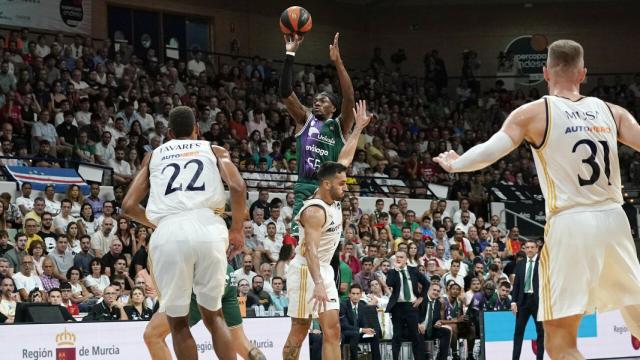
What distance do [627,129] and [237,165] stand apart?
1464cm

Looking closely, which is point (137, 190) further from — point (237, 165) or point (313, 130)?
point (237, 165)

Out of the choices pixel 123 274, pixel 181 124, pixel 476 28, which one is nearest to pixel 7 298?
pixel 123 274

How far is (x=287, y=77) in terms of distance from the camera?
32.3 ft

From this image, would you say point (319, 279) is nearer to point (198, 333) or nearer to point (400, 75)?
point (198, 333)

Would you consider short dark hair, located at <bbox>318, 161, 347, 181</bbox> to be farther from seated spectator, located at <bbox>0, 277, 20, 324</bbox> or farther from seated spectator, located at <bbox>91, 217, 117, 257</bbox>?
seated spectator, located at <bbox>91, 217, 117, 257</bbox>

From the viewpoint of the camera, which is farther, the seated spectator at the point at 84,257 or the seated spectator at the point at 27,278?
the seated spectator at the point at 84,257

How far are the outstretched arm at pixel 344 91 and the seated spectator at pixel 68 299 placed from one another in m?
5.93

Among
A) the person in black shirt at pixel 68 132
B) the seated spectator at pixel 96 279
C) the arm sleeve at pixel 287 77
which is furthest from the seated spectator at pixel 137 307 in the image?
the person in black shirt at pixel 68 132

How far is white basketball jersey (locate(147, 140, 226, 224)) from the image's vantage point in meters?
7.75

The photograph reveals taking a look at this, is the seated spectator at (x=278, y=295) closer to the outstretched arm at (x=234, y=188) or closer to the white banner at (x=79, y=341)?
the white banner at (x=79, y=341)

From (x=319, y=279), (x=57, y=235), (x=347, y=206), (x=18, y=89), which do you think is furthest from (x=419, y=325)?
(x=18, y=89)

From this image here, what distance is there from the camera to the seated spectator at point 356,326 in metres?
15.5

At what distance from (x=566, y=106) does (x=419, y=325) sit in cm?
1067

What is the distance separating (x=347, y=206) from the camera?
2000 centimetres
